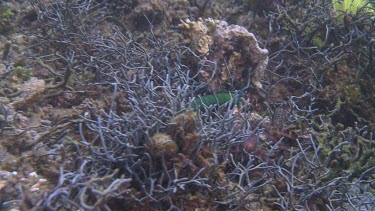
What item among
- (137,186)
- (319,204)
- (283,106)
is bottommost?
(319,204)

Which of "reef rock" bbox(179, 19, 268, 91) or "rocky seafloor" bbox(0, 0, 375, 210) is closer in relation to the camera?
"rocky seafloor" bbox(0, 0, 375, 210)

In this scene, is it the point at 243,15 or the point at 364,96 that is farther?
the point at 243,15

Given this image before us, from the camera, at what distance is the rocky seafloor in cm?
242

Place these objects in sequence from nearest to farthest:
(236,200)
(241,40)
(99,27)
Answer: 1. (236,200)
2. (241,40)
3. (99,27)

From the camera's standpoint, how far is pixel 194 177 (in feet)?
7.91

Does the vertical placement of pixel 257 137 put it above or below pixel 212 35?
below

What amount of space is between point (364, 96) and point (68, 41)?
13.1ft

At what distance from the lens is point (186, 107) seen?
9.43 feet

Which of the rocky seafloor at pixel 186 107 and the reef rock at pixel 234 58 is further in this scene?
the reef rock at pixel 234 58

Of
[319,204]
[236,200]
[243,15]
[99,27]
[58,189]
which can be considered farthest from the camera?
[243,15]

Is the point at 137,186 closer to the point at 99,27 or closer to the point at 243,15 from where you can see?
the point at 99,27

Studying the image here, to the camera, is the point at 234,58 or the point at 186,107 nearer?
the point at 186,107

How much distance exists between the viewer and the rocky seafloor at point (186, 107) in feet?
7.93

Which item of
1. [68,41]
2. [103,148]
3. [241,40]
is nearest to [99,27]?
[68,41]
